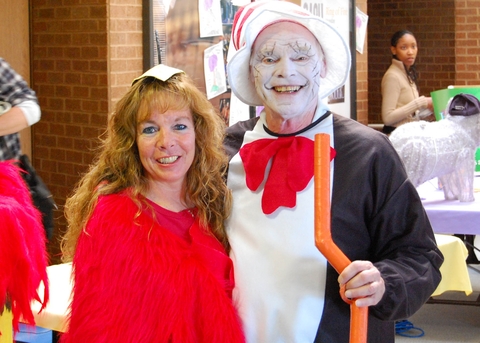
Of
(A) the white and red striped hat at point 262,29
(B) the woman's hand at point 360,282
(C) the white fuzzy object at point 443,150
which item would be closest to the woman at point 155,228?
(A) the white and red striped hat at point 262,29

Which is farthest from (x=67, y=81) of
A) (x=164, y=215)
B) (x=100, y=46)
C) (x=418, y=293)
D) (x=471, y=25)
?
(x=471, y=25)

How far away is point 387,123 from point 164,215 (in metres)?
4.44

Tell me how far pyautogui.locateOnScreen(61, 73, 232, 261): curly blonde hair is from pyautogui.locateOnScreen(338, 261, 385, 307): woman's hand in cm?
43

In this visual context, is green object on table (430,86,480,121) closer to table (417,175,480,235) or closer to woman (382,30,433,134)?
table (417,175,480,235)

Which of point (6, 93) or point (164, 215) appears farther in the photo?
point (6, 93)

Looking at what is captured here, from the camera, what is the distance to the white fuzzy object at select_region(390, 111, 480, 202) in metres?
3.65

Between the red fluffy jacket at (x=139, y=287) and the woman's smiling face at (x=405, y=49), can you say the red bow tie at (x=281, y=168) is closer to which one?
the red fluffy jacket at (x=139, y=287)

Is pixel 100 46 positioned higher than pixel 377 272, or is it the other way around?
pixel 100 46

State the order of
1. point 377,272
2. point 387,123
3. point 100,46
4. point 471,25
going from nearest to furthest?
point 377,272, point 100,46, point 387,123, point 471,25

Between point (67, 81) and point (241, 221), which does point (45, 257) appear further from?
point (67, 81)

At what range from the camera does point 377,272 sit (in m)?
1.52

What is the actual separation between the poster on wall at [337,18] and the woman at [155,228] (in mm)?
4482

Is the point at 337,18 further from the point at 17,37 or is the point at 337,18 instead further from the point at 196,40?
the point at 17,37

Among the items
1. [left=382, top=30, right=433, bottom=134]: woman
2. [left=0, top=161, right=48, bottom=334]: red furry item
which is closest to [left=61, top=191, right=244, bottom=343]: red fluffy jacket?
[left=0, top=161, right=48, bottom=334]: red furry item
